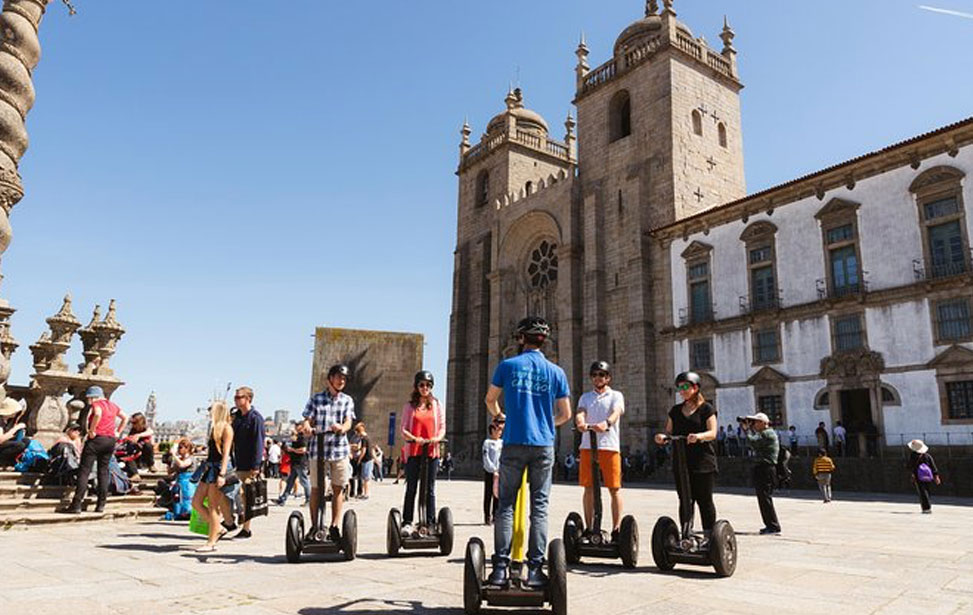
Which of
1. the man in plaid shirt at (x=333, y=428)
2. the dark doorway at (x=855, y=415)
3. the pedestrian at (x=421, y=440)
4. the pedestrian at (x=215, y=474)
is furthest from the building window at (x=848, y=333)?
the pedestrian at (x=215, y=474)

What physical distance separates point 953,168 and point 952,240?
2.33 meters

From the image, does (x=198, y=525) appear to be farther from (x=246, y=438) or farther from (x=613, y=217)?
(x=613, y=217)

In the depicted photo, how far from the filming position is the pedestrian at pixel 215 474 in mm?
6742

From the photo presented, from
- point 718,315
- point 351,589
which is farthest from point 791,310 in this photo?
point 351,589

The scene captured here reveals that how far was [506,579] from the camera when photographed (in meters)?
3.85

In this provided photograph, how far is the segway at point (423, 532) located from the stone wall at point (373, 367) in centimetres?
3004

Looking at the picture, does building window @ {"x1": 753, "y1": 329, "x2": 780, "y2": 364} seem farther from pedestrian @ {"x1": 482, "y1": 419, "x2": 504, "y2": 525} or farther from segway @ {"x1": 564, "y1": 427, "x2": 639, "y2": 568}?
segway @ {"x1": 564, "y1": 427, "x2": 639, "y2": 568}

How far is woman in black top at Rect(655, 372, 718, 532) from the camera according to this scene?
5.52 m

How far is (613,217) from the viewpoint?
31.3 metres

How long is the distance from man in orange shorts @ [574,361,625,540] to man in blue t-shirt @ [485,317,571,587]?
5.43 feet

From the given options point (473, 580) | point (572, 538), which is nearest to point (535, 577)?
point (473, 580)

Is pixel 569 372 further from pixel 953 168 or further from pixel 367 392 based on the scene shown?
pixel 953 168

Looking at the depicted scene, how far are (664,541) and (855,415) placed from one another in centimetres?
1957

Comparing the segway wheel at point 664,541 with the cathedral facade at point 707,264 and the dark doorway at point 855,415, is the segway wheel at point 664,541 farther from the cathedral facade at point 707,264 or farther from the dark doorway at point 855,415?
the dark doorway at point 855,415
